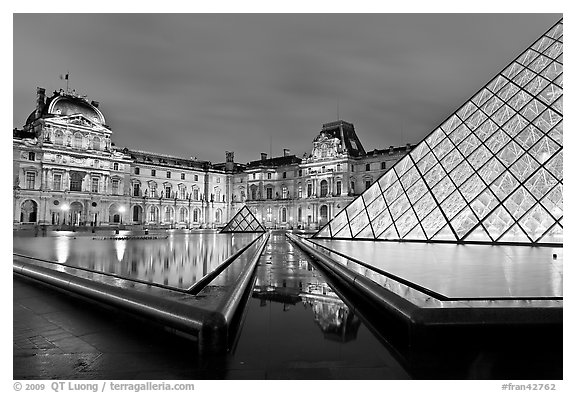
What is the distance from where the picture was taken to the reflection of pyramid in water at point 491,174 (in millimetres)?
12648

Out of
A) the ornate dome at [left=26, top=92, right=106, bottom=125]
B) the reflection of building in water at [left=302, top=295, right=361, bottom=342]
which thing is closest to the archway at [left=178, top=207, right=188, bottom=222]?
the ornate dome at [left=26, top=92, right=106, bottom=125]

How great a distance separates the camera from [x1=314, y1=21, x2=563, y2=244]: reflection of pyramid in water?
41.5 ft

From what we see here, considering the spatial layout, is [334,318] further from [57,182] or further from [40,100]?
[40,100]

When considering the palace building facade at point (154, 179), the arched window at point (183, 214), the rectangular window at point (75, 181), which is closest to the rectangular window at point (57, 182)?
the palace building facade at point (154, 179)

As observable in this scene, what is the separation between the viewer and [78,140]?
149 ft

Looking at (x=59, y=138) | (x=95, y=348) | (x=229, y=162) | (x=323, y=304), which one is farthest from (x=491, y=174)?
(x=229, y=162)

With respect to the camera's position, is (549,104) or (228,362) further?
(549,104)

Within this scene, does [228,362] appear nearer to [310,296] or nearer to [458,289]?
[310,296]

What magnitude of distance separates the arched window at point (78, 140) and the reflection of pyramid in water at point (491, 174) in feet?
132

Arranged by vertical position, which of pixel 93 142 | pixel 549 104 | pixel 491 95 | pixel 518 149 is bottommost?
pixel 518 149

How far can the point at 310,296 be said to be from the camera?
468 cm

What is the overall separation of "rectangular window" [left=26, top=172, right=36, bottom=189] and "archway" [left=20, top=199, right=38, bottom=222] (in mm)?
2366
